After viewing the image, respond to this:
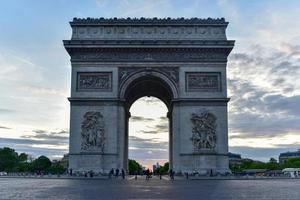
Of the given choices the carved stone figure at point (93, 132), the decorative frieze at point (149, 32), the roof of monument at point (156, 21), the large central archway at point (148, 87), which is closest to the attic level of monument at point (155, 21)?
the roof of monument at point (156, 21)

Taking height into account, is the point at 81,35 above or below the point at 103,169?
above

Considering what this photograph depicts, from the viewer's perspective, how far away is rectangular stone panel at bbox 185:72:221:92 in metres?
41.2

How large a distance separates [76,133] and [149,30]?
1131 cm

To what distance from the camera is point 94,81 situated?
41.5m

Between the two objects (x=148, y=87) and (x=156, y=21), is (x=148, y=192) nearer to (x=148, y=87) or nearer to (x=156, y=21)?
(x=156, y=21)

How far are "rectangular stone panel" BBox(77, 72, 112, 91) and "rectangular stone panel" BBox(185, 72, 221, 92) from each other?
706 cm

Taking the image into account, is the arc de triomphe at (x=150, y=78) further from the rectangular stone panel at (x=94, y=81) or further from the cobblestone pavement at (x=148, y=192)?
the cobblestone pavement at (x=148, y=192)

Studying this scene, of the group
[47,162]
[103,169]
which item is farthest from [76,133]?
[47,162]

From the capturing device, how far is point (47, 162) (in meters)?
102

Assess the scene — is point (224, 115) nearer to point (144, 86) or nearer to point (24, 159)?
point (144, 86)

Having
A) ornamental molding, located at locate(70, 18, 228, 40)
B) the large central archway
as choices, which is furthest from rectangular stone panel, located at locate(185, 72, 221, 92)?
ornamental molding, located at locate(70, 18, 228, 40)

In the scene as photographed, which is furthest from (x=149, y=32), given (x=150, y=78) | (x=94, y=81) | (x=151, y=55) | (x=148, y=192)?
(x=148, y=192)

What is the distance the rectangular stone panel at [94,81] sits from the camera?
135 ft

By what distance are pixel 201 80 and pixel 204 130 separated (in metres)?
4.52
